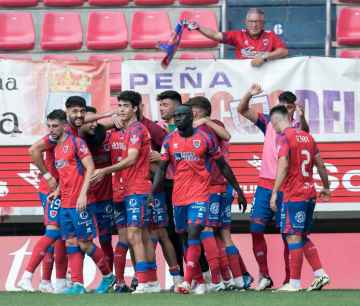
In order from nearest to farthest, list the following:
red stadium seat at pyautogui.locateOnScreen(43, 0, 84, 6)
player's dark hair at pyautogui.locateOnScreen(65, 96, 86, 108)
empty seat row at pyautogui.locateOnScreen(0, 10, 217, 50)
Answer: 1. player's dark hair at pyautogui.locateOnScreen(65, 96, 86, 108)
2. empty seat row at pyautogui.locateOnScreen(0, 10, 217, 50)
3. red stadium seat at pyautogui.locateOnScreen(43, 0, 84, 6)

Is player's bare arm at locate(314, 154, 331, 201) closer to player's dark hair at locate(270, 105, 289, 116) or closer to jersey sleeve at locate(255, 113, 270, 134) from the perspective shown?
player's dark hair at locate(270, 105, 289, 116)

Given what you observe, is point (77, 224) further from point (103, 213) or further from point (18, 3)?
point (18, 3)

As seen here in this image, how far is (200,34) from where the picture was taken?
52.6 ft

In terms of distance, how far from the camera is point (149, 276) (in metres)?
11.2

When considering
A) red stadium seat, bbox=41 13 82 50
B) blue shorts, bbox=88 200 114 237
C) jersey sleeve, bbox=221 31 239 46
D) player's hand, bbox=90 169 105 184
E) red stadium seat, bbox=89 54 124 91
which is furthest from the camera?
A: red stadium seat, bbox=41 13 82 50

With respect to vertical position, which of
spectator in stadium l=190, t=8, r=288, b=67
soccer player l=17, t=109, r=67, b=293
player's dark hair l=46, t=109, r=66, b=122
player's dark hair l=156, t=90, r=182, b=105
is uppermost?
spectator in stadium l=190, t=8, r=288, b=67

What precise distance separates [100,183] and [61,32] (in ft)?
17.0

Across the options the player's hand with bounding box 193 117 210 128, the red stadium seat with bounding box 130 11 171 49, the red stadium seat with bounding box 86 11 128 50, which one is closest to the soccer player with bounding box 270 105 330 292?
the player's hand with bounding box 193 117 210 128

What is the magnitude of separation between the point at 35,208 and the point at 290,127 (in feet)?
10.6

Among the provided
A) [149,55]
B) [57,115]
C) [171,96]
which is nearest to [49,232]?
[57,115]

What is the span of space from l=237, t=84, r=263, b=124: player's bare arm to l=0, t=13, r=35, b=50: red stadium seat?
199 inches

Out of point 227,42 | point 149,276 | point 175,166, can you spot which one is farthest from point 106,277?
point 227,42

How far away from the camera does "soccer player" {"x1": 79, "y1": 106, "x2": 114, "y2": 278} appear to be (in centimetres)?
1153

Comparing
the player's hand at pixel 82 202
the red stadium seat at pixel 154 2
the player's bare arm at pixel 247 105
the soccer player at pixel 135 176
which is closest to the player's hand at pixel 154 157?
the soccer player at pixel 135 176
